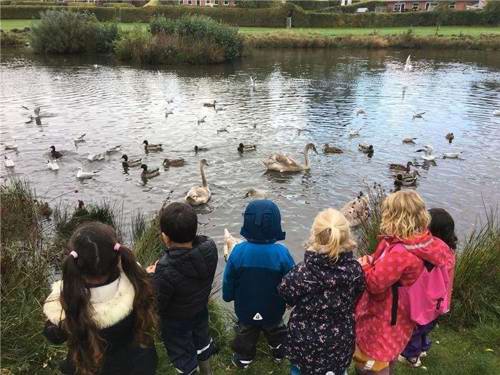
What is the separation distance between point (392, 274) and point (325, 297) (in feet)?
1.91

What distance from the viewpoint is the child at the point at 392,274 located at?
12.2 ft

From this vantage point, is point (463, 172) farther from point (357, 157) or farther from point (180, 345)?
point (180, 345)

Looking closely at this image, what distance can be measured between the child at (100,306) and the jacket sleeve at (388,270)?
5.78 ft

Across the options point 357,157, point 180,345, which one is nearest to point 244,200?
point 357,157

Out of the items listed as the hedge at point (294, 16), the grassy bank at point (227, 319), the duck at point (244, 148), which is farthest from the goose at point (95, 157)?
the hedge at point (294, 16)

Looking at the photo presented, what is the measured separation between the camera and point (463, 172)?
13.5 metres

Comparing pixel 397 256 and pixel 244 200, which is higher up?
pixel 397 256

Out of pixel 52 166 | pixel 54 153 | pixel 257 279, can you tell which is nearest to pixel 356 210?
pixel 257 279

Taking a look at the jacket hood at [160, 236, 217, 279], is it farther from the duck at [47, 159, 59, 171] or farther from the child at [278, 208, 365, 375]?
the duck at [47, 159, 59, 171]

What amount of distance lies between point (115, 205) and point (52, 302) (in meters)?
8.19

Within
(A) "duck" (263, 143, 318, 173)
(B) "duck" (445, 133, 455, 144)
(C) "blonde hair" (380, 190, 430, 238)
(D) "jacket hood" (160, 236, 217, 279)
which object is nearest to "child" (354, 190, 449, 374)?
(C) "blonde hair" (380, 190, 430, 238)

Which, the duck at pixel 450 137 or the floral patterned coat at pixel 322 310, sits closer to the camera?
the floral patterned coat at pixel 322 310

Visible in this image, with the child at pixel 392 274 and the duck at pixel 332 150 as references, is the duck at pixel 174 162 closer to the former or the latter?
the duck at pixel 332 150

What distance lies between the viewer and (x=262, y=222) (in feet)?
13.2
